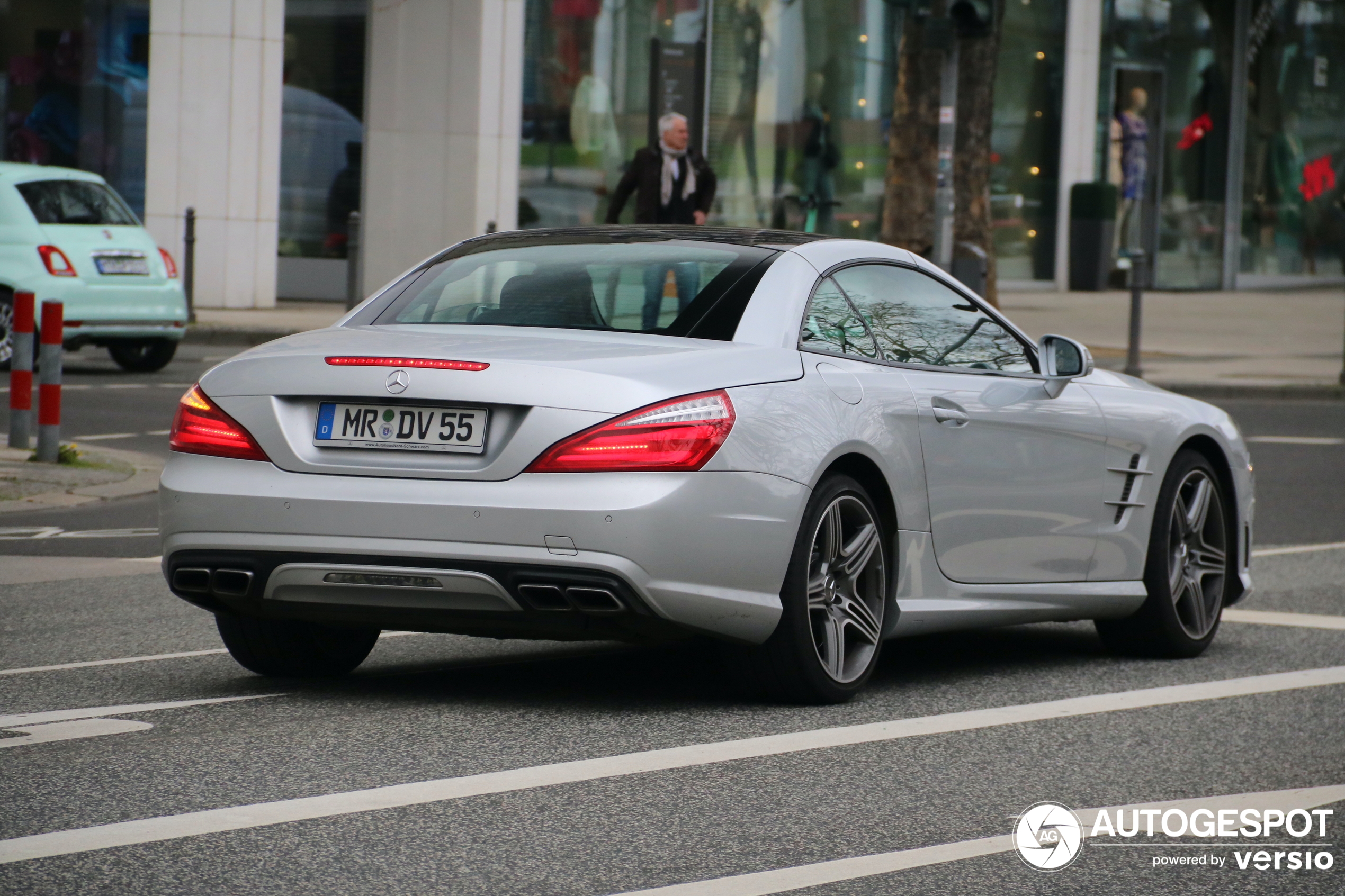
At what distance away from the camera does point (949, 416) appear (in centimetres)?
643

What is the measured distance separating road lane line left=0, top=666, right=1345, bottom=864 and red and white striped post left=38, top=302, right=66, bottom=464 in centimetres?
732

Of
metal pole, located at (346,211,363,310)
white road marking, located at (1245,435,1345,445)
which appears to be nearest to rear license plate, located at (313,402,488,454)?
white road marking, located at (1245,435,1345,445)

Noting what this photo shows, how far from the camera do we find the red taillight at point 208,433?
224 inches

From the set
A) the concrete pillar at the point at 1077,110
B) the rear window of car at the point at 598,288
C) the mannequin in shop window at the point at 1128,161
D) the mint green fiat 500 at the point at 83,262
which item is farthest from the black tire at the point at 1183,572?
the mannequin in shop window at the point at 1128,161

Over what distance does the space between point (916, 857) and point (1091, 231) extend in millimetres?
31981

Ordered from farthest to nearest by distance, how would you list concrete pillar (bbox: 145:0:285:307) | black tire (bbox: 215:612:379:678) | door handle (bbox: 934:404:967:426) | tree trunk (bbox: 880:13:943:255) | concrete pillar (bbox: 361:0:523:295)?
concrete pillar (bbox: 361:0:523:295), concrete pillar (bbox: 145:0:285:307), tree trunk (bbox: 880:13:943:255), door handle (bbox: 934:404:967:426), black tire (bbox: 215:612:379:678)

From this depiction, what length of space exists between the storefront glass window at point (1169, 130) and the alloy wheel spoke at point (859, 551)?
31.8 meters

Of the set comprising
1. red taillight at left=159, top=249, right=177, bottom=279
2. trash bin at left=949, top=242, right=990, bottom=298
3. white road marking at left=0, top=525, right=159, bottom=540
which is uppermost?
trash bin at left=949, top=242, right=990, bottom=298

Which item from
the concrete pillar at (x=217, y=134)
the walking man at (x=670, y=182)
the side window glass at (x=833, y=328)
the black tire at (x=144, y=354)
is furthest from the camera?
the concrete pillar at (x=217, y=134)

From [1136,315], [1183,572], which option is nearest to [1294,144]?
[1136,315]

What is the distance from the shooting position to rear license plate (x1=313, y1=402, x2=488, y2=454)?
5461mm

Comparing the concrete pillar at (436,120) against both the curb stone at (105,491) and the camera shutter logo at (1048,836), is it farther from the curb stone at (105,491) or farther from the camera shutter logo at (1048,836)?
the camera shutter logo at (1048,836)

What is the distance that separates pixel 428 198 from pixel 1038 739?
71.2ft

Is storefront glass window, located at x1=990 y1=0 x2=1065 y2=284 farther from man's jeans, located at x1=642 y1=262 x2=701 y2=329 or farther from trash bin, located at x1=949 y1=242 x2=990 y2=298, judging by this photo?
man's jeans, located at x1=642 y1=262 x2=701 y2=329
